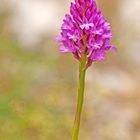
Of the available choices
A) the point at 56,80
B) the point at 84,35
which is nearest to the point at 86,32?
the point at 84,35

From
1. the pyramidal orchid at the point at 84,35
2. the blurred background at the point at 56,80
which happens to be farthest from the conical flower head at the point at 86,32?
the blurred background at the point at 56,80

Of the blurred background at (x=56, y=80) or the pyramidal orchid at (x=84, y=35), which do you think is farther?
the blurred background at (x=56, y=80)

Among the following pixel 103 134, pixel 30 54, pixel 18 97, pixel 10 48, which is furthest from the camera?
pixel 30 54

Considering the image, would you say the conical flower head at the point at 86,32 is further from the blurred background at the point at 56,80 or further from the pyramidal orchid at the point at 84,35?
the blurred background at the point at 56,80

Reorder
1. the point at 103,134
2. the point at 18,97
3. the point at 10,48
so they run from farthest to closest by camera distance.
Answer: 1. the point at 10,48
2. the point at 103,134
3. the point at 18,97

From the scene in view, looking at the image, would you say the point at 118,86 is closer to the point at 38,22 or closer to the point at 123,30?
the point at 123,30

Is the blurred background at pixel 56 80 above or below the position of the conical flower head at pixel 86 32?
above

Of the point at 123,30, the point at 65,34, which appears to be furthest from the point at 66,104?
the point at 65,34
